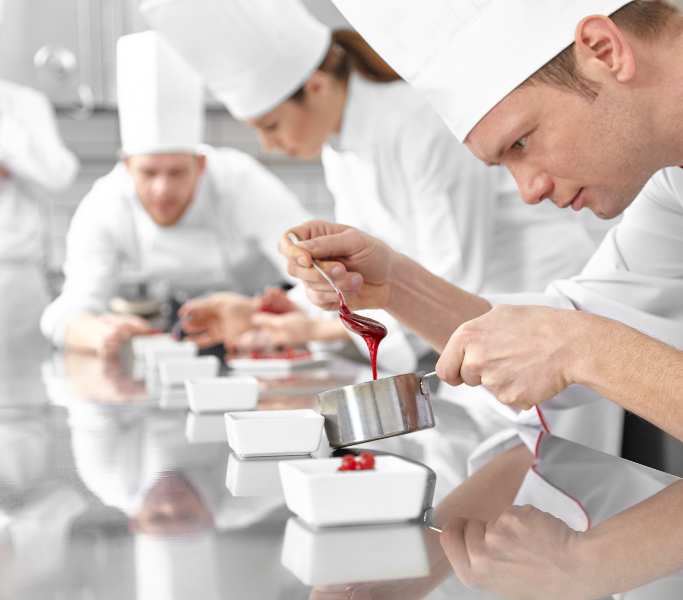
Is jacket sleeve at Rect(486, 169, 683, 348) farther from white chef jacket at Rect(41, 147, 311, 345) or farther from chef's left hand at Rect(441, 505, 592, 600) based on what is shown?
white chef jacket at Rect(41, 147, 311, 345)

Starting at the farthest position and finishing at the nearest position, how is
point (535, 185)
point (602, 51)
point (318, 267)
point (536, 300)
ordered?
point (536, 300) → point (318, 267) → point (535, 185) → point (602, 51)

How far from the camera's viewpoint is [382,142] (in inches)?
76.9

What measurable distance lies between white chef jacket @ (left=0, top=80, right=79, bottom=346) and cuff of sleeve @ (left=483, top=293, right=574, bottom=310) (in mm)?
2432

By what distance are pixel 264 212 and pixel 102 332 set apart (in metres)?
0.84

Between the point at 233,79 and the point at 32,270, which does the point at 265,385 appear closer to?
the point at 233,79

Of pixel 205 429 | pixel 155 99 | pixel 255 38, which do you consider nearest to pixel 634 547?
pixel 205 429

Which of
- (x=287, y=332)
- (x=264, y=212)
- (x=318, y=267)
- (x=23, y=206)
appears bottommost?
(x=23, y=206)

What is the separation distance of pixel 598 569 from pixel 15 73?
406cm

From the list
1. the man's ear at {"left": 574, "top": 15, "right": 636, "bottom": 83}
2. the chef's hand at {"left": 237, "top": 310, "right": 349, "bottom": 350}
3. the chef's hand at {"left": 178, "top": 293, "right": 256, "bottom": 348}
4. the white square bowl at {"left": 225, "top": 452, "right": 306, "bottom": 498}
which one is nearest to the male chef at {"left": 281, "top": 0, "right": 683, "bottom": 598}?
the man's ear at {"left": 574, "top": 15, "right": 636, "bottom": 83}

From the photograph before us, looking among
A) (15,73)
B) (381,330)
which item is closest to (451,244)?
(381,330)

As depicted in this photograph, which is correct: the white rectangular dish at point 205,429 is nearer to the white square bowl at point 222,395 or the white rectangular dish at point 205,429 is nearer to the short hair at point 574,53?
the white square bowl at point 222,395

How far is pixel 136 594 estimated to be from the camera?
1.70 ft

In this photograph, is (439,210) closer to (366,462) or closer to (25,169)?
(366,462)

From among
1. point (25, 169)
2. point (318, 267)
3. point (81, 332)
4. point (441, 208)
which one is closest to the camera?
point (318, 267)
